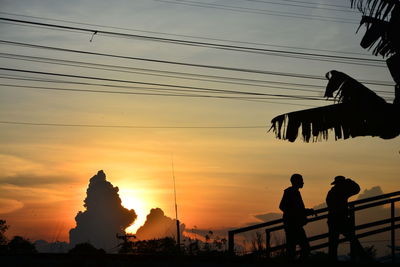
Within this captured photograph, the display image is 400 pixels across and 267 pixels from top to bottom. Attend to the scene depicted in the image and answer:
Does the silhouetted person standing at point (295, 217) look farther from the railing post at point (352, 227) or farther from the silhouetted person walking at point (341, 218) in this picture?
the railing post at point (352, 227)

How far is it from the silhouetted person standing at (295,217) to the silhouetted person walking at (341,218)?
58 centimetres

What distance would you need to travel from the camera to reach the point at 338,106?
18234 mm

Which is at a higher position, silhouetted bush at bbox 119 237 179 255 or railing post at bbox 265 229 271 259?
silhouetted bush at bbox 119 237 179 255

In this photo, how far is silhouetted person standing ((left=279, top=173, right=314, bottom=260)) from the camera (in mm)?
14766

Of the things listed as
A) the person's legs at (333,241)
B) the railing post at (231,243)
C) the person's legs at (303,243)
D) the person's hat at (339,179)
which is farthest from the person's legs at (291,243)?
the person's hat at (339,179)

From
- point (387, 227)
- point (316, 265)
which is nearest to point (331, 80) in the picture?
point (387, 227)

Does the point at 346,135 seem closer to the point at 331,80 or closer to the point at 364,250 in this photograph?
the point at 331,80

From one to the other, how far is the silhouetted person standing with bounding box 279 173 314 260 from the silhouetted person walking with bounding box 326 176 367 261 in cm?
58

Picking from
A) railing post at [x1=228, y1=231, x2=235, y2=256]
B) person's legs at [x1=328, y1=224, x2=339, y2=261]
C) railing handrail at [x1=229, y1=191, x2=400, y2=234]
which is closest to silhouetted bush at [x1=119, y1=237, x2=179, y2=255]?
railing post at [x1=228, y1=231, x2=235, y2=256]

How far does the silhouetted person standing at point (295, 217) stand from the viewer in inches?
581

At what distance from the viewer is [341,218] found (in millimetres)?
15008

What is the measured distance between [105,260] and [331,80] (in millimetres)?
8678

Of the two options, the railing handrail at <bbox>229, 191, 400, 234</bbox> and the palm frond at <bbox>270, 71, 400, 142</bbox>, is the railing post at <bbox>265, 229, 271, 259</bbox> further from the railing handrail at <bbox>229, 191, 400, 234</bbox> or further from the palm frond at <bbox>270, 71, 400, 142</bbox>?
the palm frond at <bbox>270, 71, 400, 142</bbox>

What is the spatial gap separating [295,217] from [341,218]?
101cm
